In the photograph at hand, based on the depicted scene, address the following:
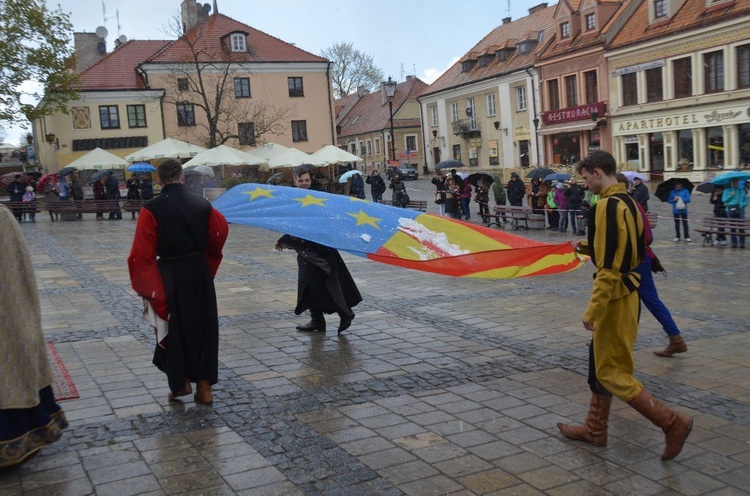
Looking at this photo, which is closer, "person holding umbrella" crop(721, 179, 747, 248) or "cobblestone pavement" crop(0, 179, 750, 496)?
"cobblestone pavement" crop(0, 179, 750, 496)

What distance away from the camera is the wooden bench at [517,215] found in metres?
20.1

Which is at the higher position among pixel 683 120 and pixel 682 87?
pixel 682 87

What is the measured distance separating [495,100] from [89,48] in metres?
32.1

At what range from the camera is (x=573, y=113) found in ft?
136

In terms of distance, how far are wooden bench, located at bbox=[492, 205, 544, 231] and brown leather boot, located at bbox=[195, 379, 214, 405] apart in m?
15.2

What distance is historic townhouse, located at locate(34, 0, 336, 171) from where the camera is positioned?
4397 centimetres

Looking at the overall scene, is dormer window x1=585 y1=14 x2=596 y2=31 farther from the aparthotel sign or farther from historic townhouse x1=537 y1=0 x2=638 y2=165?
the aparthotel sign

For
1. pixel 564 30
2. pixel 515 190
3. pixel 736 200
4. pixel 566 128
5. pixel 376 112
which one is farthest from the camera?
pixel 376 112

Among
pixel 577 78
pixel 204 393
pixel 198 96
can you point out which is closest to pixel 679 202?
pixel 204 393

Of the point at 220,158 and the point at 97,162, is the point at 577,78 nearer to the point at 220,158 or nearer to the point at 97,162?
the point at 220,158

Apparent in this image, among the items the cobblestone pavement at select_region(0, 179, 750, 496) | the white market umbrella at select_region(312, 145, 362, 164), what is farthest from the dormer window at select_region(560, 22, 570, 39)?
the cobblestone pavement at select_region(0, 179, 750, 496)

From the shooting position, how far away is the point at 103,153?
1233 inches

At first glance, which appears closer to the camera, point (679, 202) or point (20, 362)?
point (20, 362)

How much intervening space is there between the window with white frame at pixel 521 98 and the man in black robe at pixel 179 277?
42702 millimetres
